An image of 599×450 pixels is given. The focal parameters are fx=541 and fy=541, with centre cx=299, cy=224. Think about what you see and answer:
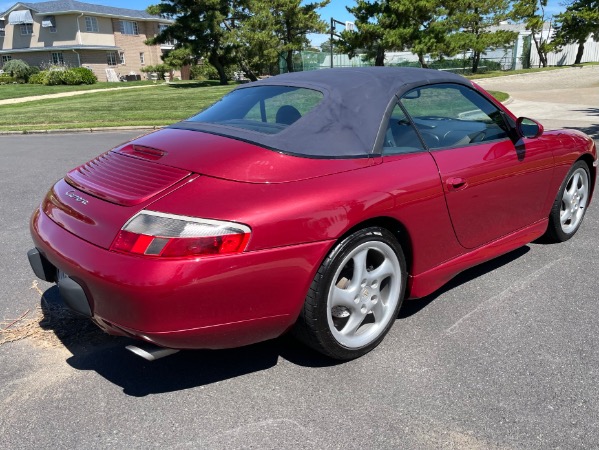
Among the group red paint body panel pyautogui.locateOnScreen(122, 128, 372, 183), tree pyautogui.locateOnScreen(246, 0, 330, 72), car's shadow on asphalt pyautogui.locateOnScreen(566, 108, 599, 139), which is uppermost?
tree pyautogui.locateOnScreen(246, 0, 330, 72)

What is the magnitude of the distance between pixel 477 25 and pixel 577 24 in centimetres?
1292

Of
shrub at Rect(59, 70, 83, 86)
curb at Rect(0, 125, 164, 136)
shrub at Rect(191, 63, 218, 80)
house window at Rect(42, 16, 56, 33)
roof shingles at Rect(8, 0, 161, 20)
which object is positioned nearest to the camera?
curb at Rect(0, 125, 164, 136)

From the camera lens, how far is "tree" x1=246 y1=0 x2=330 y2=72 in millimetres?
31539

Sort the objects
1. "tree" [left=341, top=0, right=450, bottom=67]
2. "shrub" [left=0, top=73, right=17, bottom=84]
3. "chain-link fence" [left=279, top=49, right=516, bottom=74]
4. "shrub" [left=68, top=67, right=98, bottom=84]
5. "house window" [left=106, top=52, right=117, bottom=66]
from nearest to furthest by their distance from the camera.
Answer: "tree" [left=341, top=0, right=450, bottom=67], "chain-link fence" [left=279, top=49, right=516, bottom=74], "shrub" [left=68, top=67, right=98, bottom=84], "shrub" [left=0, top=73, right=17, bottom=84], "house window" [left=106, top=52, right=117, bottom=66]

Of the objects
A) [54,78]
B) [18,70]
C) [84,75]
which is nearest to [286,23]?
[84,75]

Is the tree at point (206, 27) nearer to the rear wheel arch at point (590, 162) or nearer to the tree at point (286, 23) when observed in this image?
the tree at point (286, 23)

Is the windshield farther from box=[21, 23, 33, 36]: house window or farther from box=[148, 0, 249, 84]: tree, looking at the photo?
box=[21, 23, 33, 36]: house window

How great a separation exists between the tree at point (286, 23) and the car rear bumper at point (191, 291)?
1202 inches

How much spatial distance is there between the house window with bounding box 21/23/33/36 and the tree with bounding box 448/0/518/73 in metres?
39.5

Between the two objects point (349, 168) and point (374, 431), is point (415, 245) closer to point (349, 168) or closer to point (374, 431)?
point (349, 168)

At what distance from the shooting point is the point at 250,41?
31.5 m

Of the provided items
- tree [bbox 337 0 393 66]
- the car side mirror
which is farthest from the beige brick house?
the car side mirror

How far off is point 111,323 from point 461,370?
5.73ft

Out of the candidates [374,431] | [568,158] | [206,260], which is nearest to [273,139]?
[206,260]
